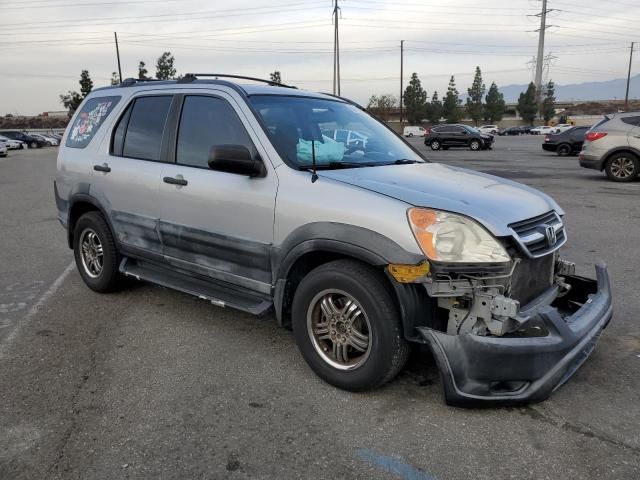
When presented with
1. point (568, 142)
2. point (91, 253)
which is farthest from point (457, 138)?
point (91, 253)

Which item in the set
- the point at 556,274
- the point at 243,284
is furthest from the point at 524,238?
the point at 243,284

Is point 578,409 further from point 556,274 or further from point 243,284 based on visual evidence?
point 243,284

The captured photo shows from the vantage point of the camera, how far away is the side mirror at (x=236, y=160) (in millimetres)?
3418

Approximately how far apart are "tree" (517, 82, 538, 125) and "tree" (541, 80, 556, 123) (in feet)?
13.2

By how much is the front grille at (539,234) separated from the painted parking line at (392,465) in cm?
129

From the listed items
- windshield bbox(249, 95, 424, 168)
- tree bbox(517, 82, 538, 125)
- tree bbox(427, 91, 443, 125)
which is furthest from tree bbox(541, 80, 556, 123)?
windshield bbox(249, 95, 424, 168)

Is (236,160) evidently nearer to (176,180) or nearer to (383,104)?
(176,180)

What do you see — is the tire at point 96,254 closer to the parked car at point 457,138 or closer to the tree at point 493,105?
the parked car at point 457,138

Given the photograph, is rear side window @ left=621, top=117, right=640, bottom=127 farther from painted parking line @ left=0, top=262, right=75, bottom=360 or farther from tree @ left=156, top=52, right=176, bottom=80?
tree @ left=156, top=52, right=176, bottom=80

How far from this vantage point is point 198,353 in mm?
3900

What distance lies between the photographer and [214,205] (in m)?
3.82

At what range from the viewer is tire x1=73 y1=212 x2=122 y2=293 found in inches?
195

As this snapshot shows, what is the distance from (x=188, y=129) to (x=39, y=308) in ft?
7.30

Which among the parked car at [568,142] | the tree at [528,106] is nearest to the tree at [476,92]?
the tree at [528,106]
